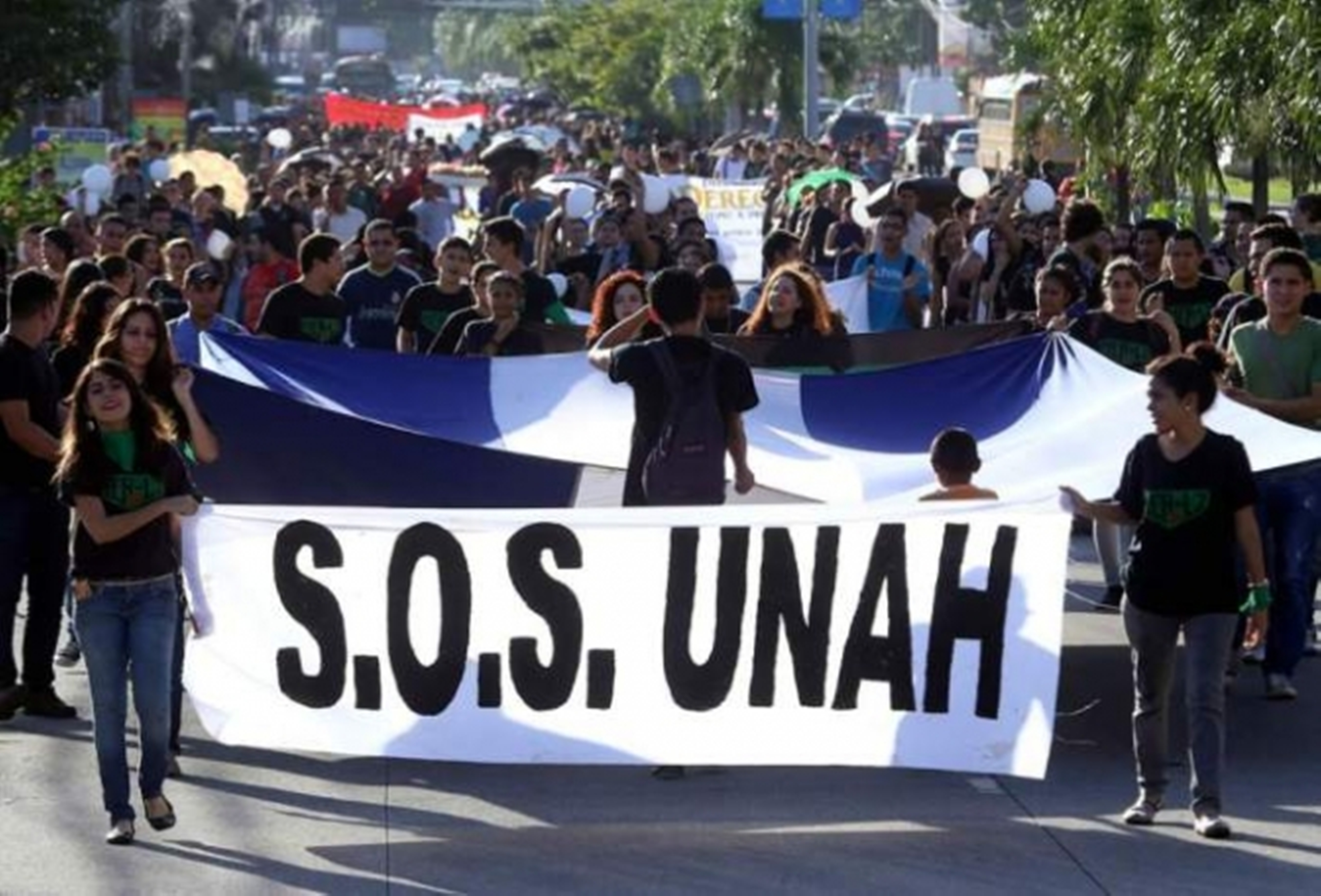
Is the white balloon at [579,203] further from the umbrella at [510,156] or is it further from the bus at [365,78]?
the bus at [365,78]

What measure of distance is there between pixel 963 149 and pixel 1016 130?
3192 cm

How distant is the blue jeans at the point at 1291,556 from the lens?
11.2 m

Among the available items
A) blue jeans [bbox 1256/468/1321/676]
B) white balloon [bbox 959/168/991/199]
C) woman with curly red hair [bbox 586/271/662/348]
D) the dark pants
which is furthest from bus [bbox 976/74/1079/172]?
the dark pants

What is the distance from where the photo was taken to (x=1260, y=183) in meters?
23.7

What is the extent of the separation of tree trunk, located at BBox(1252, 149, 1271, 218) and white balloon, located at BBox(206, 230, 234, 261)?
25.6ft

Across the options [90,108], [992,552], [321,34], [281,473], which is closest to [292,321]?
[281,473]

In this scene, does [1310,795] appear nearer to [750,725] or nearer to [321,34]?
[750,725]

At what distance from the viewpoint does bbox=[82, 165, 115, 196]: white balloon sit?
2736cm

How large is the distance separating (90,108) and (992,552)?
59.2 metres

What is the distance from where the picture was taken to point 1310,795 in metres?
9.58

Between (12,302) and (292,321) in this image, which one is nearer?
(12,302)

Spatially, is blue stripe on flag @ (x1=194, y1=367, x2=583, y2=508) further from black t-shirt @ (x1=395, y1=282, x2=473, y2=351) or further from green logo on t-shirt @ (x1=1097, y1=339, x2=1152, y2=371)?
green logo on t-shirt @ (x1=1097, y1=339, x2=1152, y2=371)

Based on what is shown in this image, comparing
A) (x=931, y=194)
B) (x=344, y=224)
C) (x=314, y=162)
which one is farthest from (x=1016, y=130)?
(x=344, y=224)

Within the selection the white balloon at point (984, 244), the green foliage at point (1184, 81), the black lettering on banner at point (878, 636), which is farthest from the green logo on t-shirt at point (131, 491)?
the white balloon at point (984, 244)
